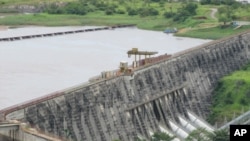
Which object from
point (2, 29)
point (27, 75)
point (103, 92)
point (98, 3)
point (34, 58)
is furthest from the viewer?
point (98, 3)

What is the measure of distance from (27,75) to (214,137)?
23.4 m

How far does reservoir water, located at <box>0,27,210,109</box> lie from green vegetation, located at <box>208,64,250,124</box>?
10335 mm

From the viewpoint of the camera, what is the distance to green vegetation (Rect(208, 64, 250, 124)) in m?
38.4

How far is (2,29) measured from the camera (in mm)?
78562

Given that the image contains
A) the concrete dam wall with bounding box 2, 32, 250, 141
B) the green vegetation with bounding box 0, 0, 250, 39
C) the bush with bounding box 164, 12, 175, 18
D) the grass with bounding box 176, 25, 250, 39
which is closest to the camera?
the concrete dam wall with bounding box 2, 32, 250, 141

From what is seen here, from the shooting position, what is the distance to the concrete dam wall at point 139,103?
1078 inches

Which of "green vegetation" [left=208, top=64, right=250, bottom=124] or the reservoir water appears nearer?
"green vegetation" [left=208, top=64, right=250, bottom=124]

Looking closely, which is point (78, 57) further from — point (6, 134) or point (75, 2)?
point (75, 2)

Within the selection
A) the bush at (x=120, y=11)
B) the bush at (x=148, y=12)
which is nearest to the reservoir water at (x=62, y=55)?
the bush at (x=148, y=12)

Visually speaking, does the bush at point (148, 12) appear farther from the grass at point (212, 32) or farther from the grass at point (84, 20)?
the grass at point (212, 32)

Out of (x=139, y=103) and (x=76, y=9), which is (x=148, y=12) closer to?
(x=76, y=9)

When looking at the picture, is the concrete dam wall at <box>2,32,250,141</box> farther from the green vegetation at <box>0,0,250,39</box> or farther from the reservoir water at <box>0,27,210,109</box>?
the green vegetation at <box>0,0,250,39</box>

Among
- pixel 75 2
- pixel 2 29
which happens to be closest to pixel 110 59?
pixel 2 29

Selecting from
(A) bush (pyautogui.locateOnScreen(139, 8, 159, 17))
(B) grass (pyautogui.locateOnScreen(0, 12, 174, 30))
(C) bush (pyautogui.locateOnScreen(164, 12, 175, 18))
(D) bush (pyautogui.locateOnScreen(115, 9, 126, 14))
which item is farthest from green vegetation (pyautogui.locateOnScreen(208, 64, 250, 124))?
(D) bush (pyautogui.locateOnScreen(115, 9, 126, 14))
